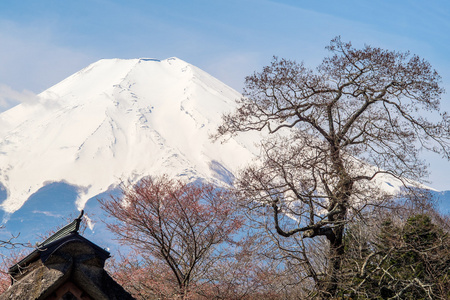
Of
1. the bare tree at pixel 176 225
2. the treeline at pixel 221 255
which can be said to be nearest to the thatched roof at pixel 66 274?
the treeline at pixel 221 255

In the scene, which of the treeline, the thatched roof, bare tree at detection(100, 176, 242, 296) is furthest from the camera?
bare tree at detection(100, 176, 242, 296)

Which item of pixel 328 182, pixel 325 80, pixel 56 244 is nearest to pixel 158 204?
pixel 328 182

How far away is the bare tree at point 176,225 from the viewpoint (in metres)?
14.2

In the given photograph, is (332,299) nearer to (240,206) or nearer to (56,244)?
(240,206)

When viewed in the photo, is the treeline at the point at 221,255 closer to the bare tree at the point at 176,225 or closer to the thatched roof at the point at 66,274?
the bare tree at the point at 176,225

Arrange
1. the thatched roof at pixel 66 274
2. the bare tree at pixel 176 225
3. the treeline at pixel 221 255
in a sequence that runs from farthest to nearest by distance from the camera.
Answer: the bare tree at pixel 176 225
the treeline at pixel 221 255
the thatched roof at pixel 66 274

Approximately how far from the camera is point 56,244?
5402mm

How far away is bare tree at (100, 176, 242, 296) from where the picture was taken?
1424cm

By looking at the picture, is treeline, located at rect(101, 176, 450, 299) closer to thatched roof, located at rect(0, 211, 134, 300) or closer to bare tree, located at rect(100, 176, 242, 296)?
bare tree, located at rect(100, 176, 242, 296)

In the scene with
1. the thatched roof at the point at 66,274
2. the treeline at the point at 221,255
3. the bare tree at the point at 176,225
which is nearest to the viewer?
the thatched roof at the point at 66,274

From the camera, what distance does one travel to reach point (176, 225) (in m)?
14.8

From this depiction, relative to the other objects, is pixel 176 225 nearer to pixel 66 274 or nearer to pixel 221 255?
pixel 221 255

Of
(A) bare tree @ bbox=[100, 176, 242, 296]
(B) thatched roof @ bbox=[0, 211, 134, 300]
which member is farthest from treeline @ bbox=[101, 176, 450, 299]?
(B) thatched roof @ bbox=[0, 211, 134, 300]

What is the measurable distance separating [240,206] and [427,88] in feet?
18.3
